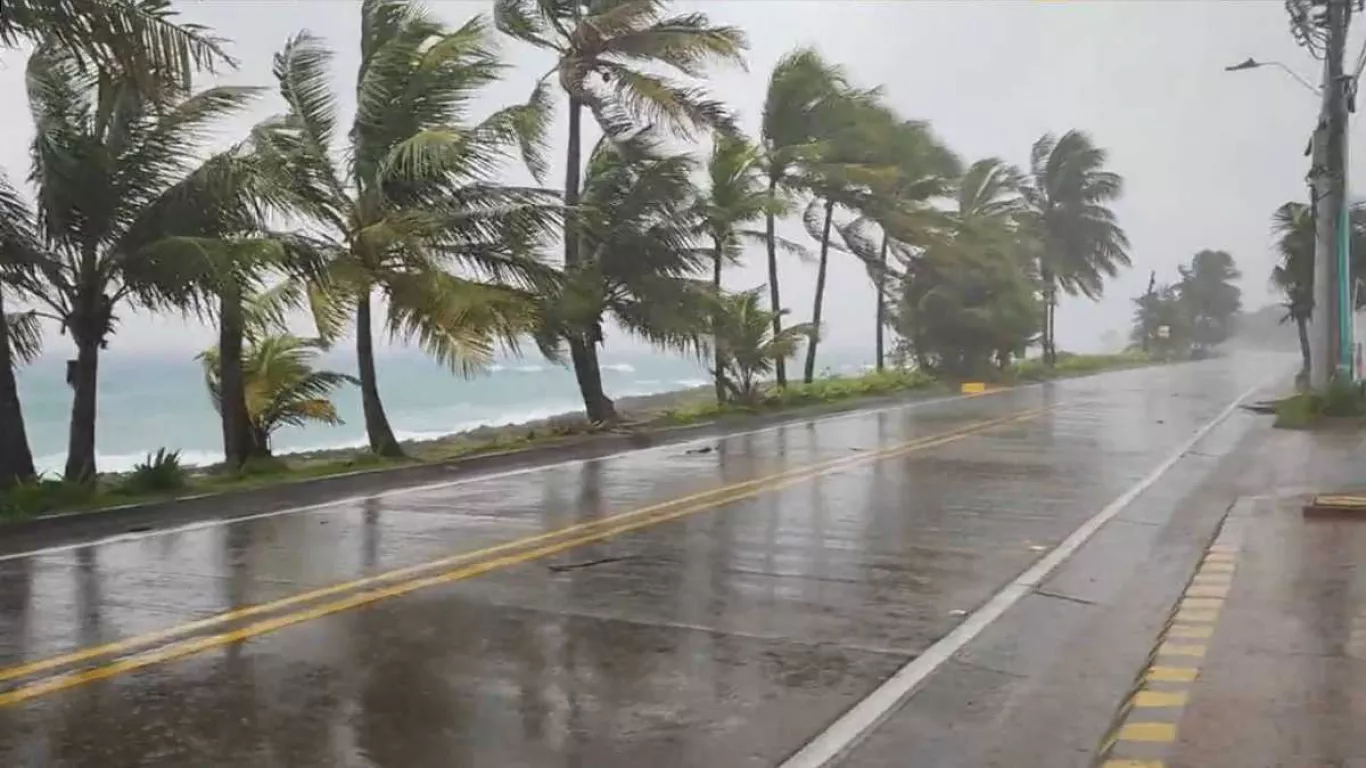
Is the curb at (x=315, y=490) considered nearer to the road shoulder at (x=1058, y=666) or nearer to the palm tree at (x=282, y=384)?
the palm tree at (x=282, y=384)

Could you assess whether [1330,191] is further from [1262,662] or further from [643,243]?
[1262,662]

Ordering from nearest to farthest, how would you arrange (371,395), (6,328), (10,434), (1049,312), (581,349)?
(6,328), (10,434), (371,395), (581,349), (1049,312)

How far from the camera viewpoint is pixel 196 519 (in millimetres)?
11828

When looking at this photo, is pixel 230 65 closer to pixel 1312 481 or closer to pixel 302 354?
pixel 302 354

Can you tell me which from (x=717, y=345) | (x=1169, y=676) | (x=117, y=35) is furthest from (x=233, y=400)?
(x=1169, y=676)

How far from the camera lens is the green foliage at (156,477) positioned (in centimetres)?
1334

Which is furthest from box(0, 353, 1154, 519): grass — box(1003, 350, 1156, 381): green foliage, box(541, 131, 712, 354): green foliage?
box(1003, 350, 1156, 381): green foliage

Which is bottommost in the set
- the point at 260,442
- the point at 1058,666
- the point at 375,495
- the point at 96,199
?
the point at 1058,666

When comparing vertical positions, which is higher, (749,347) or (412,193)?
(412,193)

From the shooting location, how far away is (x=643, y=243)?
24.0 meters

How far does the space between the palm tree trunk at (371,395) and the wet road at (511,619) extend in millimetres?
3741

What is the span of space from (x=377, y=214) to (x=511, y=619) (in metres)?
10.4

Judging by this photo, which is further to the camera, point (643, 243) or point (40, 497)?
point (643, 243)

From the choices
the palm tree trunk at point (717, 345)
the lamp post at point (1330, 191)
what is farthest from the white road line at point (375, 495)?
the lamp post at point (1330, 191)
